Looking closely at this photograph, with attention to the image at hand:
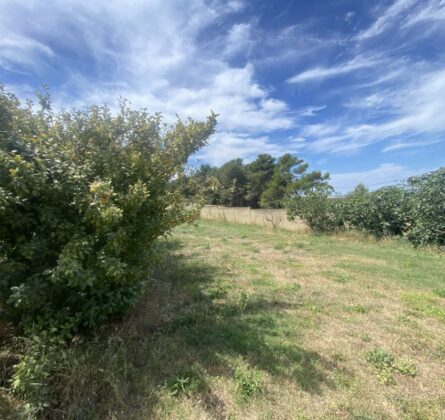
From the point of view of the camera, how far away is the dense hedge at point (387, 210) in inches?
315

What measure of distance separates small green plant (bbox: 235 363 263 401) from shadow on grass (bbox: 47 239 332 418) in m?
0.07

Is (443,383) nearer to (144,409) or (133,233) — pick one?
(144,409)

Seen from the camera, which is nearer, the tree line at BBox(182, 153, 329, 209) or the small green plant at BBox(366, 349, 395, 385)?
the small green plant at BBox(366, 349, 395, 385)

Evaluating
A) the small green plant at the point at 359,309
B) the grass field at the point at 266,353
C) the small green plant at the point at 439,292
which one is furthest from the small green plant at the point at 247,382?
the small green plant at the point at 439,292

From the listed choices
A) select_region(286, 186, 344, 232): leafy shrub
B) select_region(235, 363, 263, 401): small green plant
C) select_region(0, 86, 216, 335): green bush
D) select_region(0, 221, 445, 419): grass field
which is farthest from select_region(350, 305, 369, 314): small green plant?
select_region(286, 186, 344, 232): leafy shrub

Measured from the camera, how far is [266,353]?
2639 millimetres

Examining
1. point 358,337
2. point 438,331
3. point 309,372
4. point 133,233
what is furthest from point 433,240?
point 133,233

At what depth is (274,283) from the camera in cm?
477

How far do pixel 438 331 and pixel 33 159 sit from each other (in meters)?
4.52

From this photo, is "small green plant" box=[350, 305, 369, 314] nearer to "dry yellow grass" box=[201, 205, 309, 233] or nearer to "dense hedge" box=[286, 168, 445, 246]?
"dense hedge" box=[286, 168, 445, 246]

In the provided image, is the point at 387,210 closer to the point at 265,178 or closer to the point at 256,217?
the point at 256,217

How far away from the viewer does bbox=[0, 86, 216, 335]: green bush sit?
6.72 ft

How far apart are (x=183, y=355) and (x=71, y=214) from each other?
1.63 meters

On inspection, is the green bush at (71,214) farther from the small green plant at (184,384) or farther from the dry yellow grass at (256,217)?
the dry yellow grass at (256,217)
